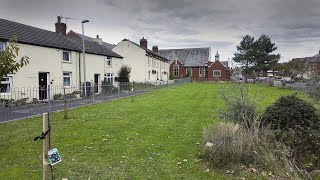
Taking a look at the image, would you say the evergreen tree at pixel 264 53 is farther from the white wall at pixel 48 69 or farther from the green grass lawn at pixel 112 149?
the green grass lawn at pixel 112 149

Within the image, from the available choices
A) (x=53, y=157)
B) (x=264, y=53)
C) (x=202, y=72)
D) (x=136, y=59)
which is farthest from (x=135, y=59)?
(x=53, y=157)

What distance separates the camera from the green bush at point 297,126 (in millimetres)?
6148

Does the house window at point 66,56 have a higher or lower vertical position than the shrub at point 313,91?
higher

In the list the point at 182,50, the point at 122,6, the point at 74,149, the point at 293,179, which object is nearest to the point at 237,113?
the point at 293,179

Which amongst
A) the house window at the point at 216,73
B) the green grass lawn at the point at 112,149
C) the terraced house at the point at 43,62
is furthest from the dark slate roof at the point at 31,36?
the house window at the point at 216,73

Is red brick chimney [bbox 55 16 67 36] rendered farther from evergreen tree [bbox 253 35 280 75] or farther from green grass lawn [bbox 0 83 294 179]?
evergreen tree [bbox 253 35 280 75]

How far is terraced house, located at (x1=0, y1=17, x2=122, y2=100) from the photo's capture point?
749 inches

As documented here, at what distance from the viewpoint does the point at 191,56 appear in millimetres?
70375

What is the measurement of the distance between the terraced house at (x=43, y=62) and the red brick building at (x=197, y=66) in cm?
3986

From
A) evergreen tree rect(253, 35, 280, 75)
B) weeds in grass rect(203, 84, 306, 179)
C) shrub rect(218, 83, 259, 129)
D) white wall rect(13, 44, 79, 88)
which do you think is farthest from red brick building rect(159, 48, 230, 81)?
weeds in grass rect(203, 84, 306, 179)

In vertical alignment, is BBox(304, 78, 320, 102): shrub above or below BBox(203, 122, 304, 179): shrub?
above

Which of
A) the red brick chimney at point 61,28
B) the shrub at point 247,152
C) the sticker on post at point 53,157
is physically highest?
the red brick chimney at point 61,28

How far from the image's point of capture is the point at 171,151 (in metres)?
7.21

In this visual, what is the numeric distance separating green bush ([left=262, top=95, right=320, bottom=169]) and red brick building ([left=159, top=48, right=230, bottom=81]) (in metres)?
56.0
